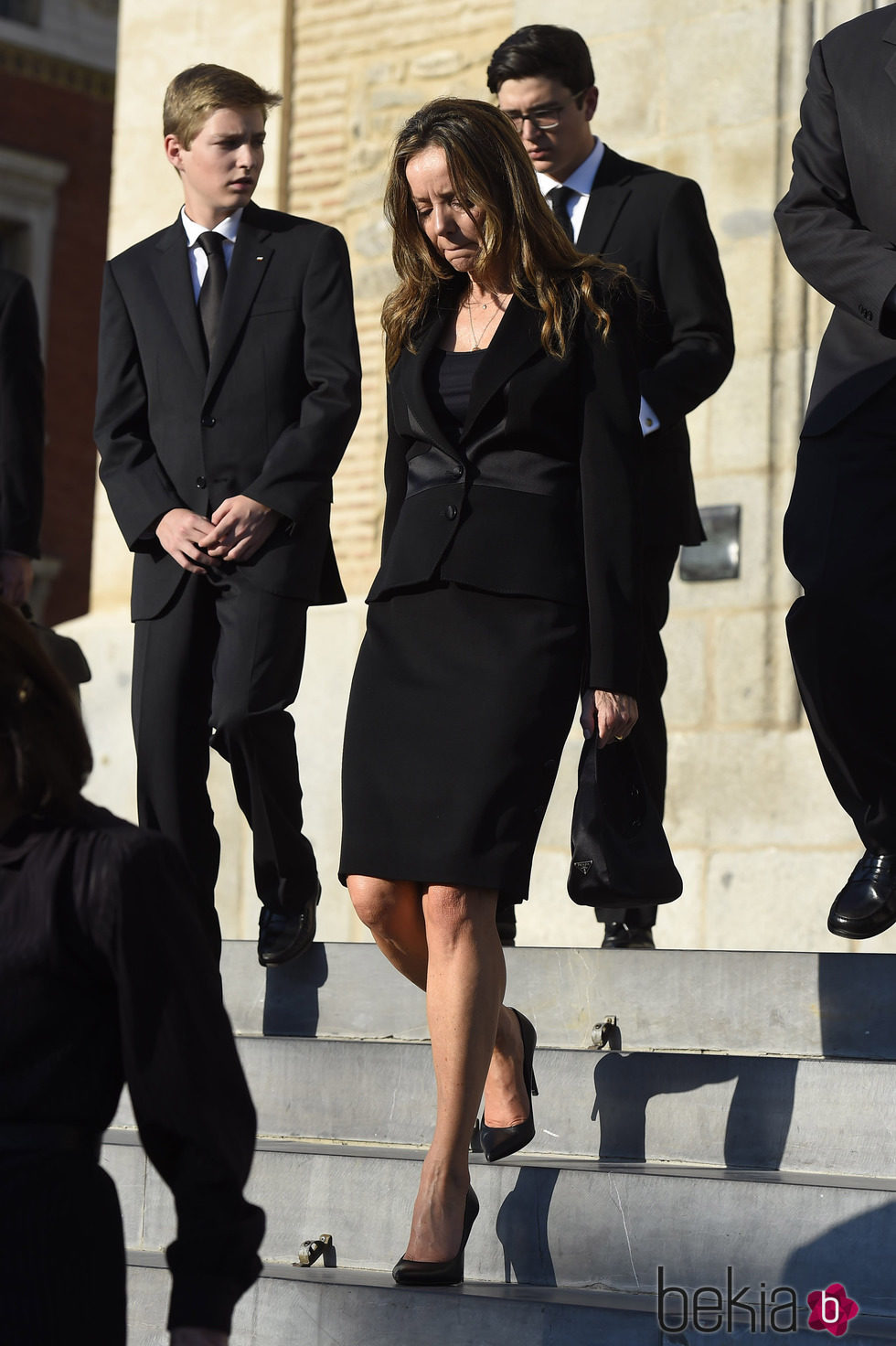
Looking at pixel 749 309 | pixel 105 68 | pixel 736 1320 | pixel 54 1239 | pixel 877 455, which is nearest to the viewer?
pixel 54 1239

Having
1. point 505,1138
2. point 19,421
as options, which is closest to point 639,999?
point 505,1138

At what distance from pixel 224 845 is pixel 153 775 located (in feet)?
12.9

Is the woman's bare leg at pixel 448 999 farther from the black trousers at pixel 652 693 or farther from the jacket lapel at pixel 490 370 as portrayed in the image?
the black trousers at pixel 652 693

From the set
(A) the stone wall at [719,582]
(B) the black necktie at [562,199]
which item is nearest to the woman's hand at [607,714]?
(B) the black necktie at [562,199]

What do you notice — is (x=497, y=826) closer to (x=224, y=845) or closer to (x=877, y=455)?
(x=877, y=455)

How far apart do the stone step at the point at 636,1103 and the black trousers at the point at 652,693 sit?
0.82 metres

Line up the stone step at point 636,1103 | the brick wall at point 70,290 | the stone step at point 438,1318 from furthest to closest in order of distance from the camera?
the brick wall at point 70,290 → the stone step at point 636,1103 → the stone step at point 438,1318

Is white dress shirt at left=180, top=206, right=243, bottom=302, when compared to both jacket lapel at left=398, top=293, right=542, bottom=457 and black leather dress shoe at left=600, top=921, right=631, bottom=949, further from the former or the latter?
black leather dress shoe at left=600, top=921, right=631, bottom=949

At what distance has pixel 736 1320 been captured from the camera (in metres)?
3.39

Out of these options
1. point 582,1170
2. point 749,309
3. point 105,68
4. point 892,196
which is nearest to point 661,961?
point 582,1170

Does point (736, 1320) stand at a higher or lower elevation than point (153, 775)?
lower

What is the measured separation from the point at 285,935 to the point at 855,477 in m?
1.90

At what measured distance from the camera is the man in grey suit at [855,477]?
411 centimetres

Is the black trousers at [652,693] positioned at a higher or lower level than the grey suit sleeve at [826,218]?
lower
